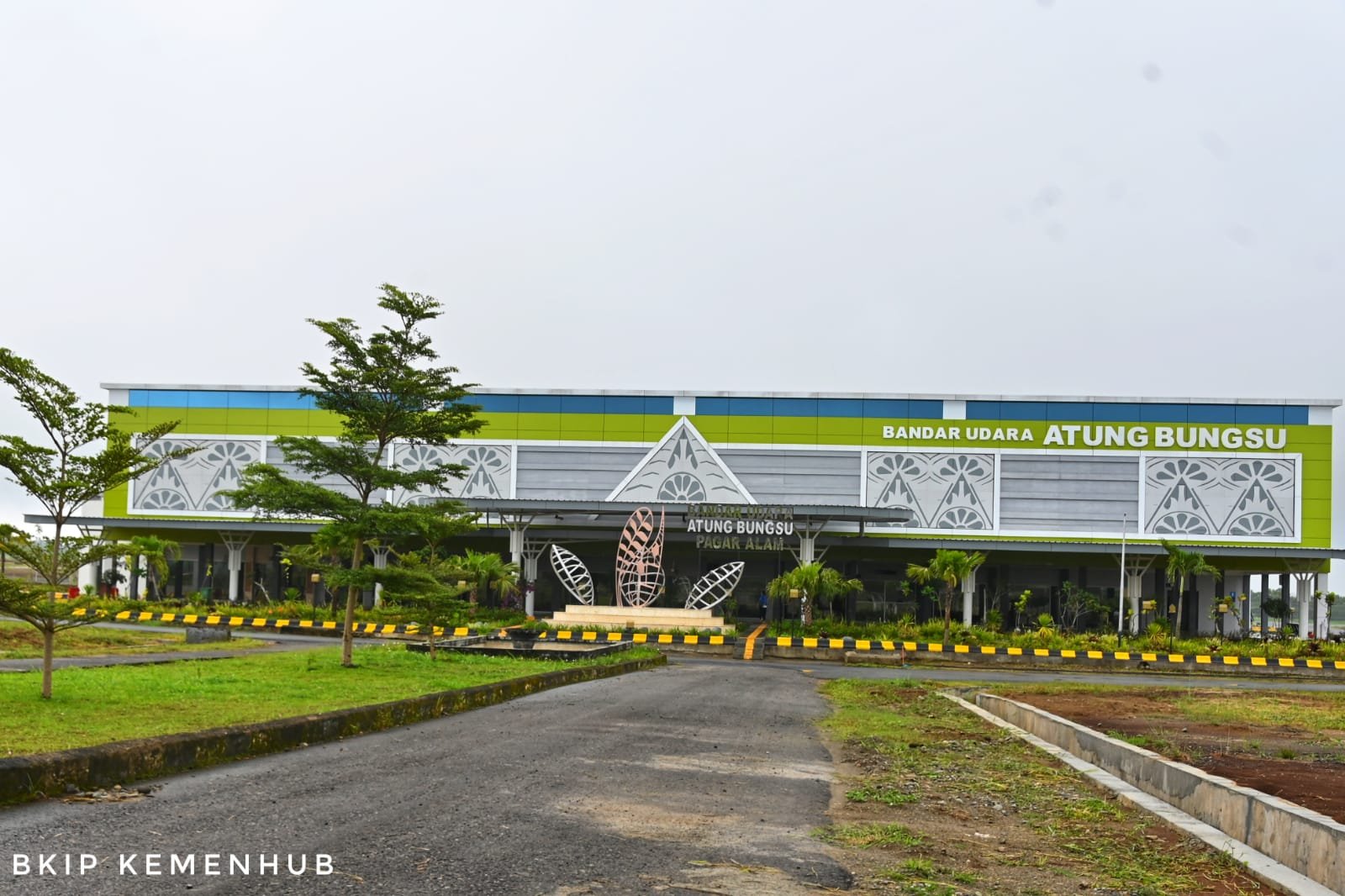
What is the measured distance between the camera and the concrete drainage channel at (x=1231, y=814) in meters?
7.02

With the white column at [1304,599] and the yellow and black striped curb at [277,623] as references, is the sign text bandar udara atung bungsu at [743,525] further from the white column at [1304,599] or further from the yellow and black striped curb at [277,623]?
the white column at [1304,599]

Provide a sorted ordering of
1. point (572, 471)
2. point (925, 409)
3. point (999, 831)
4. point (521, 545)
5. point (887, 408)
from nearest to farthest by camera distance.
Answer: point (999, 831) → point (521, 545) → point (925, 409) → point (887, 408) → point (572, 471)

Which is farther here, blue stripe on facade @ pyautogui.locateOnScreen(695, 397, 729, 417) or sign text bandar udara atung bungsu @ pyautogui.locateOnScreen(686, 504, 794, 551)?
blue stripe on facade @ pyautogui.locateOnScreen(695, 397, 729, 417)

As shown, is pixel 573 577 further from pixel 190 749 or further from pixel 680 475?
pixel 190 749

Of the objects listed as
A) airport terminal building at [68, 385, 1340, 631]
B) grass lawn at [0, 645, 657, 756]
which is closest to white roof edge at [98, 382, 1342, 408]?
airport terminal building at [68, 385, 1340, 631]

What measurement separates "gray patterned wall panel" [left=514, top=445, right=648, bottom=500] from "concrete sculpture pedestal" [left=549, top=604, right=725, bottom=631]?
1618 cm

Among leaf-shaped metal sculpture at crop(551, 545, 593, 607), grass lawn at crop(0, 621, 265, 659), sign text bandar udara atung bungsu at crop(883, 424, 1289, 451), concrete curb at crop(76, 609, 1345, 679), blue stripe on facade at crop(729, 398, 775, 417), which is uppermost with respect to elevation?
blue stripe on facade at crop(729, 398, 775, 417)

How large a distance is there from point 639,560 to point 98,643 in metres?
21.9

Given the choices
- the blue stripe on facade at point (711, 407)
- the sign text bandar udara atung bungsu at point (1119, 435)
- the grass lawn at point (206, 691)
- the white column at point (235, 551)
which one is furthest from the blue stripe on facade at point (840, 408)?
the grass lawn at point (206, 691)

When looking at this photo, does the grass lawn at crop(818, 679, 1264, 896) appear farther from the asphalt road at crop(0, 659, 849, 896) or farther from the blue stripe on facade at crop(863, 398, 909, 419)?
the blue stripe on facade at crop(863, 398, 909, 419)

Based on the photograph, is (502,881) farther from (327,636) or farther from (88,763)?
(327,636)

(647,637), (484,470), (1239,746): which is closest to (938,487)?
(647,637)

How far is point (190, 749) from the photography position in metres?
9.80

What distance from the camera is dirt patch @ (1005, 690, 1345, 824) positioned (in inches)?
396
